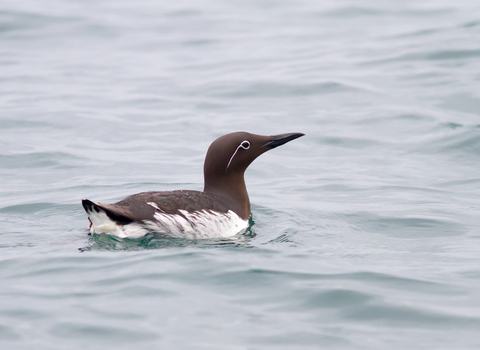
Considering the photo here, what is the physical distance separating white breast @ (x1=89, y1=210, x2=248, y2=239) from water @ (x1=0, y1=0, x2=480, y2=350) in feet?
0.39

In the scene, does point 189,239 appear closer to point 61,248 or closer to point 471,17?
point 61,248

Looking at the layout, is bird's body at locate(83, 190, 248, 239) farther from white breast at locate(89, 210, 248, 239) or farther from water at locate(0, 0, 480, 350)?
water at locate(0, 0, 480, 350)

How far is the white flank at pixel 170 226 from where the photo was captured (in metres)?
7.39

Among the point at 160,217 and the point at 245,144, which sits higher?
the point at 245,144

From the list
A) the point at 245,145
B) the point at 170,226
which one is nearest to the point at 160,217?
the point at 170,226

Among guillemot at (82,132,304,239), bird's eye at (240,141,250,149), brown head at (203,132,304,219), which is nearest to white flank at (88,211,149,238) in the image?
guillemot at (82,132,304,239)

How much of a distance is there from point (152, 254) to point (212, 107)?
7.87m

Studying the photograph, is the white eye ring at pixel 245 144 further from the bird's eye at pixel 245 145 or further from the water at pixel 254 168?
the water at pixel 254 168

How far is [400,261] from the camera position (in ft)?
23.6

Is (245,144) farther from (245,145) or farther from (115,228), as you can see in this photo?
(115,228)

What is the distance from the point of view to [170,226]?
7457 mm

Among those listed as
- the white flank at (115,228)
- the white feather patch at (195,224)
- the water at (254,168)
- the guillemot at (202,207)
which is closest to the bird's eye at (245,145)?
the guillemot at (202,207)

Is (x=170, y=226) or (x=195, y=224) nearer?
(x=170, y=226)

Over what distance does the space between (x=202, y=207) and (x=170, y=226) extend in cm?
44
